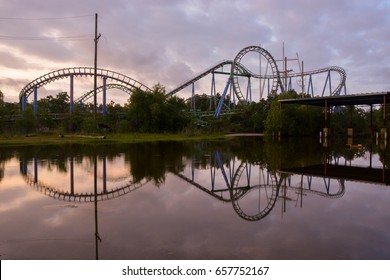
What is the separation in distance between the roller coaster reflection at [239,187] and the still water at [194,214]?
24 mm

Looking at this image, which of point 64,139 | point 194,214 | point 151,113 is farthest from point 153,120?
point 194,214

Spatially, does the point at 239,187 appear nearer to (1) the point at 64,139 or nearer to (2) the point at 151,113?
(1) the point at 64,139

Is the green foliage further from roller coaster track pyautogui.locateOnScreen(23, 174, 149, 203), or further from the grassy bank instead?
roller coaster track pyautogui.locateOnScreen(23, 174, 149, 203)

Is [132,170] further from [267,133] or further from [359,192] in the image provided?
[267,133]

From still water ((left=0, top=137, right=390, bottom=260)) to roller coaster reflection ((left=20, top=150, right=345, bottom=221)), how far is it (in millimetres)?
24

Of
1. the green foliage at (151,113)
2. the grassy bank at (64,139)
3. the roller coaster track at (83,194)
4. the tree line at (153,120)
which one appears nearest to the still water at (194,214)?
the roller coaster track at (83,194)

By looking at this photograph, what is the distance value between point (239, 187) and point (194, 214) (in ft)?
8.65

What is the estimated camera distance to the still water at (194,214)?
396 centimetres

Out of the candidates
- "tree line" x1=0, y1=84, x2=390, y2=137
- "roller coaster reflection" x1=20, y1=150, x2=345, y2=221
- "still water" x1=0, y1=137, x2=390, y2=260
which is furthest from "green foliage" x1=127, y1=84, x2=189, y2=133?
"still water" x1=0, y1=137, x2=390, y2=260

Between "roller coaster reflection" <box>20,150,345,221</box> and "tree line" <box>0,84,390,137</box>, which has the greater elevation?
"tree line" <box>0,84,390,137</box>

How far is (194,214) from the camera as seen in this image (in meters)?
5.63

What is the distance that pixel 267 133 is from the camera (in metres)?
40.4

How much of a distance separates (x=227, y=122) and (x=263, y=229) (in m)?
45.4

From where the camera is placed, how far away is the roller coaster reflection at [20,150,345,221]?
6.56 metres
